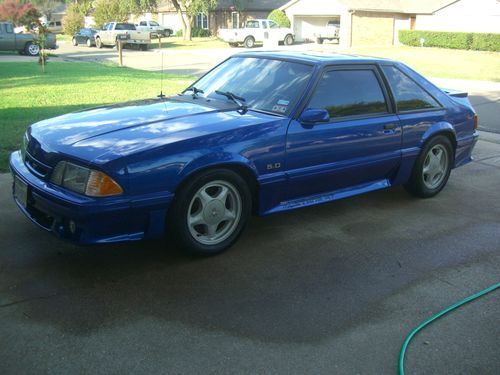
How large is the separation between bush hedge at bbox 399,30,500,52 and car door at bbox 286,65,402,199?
100 feet

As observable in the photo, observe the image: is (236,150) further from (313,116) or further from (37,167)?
(37,167)

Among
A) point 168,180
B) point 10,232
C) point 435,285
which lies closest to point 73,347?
point 168,180

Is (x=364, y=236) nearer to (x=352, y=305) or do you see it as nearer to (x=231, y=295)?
(x=352, y=305)

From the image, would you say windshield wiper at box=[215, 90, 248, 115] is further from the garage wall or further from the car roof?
the garage wall

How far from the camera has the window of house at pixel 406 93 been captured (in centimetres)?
538

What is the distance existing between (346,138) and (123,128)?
1908 mm

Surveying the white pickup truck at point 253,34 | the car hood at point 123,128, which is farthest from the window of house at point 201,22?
the car hood at point 123,128

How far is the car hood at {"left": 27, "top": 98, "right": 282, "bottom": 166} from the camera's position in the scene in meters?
3.82

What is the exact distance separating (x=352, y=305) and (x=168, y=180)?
1.49 metres

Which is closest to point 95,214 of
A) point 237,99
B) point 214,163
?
point 214,163

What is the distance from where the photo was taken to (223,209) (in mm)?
4191

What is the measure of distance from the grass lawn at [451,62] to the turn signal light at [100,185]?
1837 cm

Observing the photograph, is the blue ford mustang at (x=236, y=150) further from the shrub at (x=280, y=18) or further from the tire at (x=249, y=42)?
the shrub at (x=280, y=18)

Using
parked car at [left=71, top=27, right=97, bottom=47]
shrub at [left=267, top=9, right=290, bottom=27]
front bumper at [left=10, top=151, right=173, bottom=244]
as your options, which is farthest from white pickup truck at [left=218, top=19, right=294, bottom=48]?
front bumper at [left=10, top=151, right=173, bottom=244]
